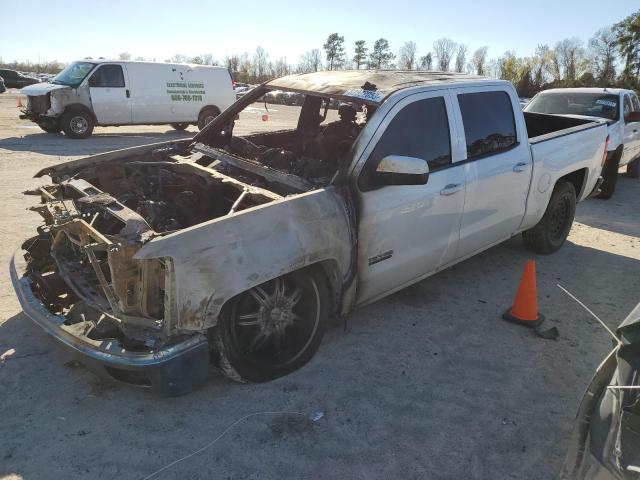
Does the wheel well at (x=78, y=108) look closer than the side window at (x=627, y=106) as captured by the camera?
No

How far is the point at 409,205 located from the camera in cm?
365

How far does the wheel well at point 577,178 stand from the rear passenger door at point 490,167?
1.42m

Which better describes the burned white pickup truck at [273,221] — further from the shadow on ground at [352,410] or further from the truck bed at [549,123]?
the truck bed at [549,123]

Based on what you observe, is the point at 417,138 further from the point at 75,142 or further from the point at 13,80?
the point at 13,80

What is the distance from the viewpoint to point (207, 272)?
2.70 meters

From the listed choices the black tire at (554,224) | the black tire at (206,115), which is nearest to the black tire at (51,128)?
the black tire at (206,115)

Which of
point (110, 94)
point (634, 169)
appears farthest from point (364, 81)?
point (110, 94)

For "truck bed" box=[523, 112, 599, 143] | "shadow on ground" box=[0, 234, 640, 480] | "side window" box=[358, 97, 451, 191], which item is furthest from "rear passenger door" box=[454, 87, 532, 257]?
"truck bed" box=[523, 112, 599, 143]

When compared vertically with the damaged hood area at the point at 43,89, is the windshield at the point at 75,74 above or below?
above

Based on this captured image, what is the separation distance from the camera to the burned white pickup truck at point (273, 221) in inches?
108

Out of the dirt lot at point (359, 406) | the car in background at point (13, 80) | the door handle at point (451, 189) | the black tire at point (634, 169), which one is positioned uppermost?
the car in background at point (13, 80)

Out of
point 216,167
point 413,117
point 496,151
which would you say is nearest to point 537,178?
point 496,151

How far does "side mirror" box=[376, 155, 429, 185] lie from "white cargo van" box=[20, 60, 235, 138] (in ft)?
42.0

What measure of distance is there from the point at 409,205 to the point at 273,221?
1143mm
